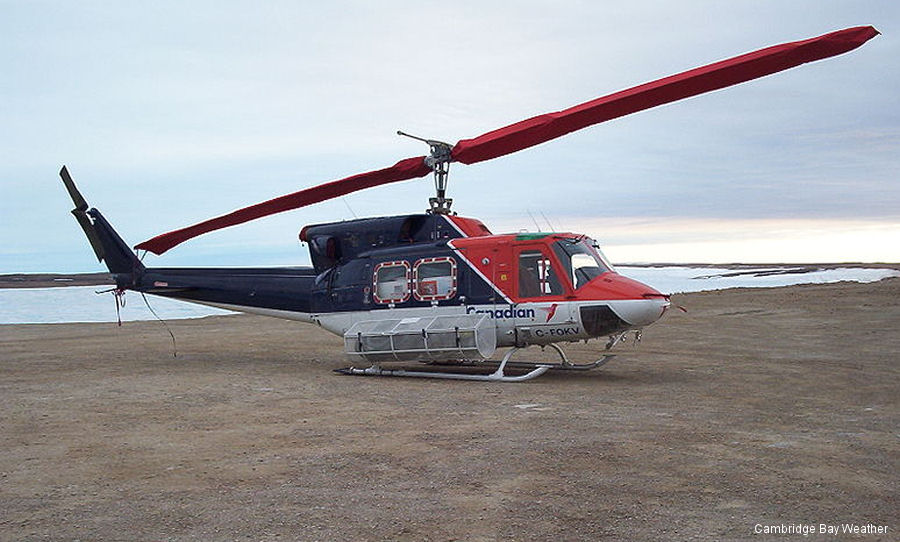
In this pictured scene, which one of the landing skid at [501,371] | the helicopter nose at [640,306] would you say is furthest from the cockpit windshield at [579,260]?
the landing skid at [501,371]

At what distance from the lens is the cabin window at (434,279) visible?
11984mm

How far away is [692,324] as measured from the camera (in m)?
21.9

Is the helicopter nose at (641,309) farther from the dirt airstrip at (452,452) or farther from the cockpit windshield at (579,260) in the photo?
the dirt airstrip at (452,452)

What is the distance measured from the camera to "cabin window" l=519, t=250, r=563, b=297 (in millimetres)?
11242

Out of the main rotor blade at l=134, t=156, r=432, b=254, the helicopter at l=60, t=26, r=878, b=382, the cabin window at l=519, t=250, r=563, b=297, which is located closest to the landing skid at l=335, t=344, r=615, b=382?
the helicopter at l=60, t=26, r=878, b=382

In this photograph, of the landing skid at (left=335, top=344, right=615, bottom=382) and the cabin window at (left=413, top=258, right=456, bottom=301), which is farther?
the cabin window at (left=413, top=258, right=456, bottom=301)

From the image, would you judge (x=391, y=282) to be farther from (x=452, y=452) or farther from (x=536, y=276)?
(x=452, y=452)

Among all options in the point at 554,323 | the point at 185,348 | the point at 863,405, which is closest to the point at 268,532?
the point at 554,323

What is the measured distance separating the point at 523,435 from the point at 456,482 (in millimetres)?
1758

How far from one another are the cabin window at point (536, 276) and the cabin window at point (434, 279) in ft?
3.88

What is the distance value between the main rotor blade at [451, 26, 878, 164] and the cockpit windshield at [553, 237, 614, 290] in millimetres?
1768

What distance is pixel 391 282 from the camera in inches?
494

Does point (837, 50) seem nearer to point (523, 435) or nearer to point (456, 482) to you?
point (523, 435)

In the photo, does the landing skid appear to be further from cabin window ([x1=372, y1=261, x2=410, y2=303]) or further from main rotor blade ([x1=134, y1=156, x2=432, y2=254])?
main rotor blade ([x1=134, y1=156, x2=432, y2=254])
